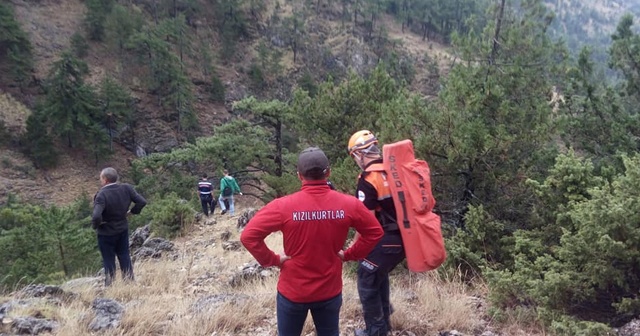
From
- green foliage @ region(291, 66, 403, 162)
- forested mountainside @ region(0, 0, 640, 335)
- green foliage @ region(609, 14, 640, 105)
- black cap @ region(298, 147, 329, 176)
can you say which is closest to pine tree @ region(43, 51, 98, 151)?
forested mountainside @ region(0, 0, 640, 335)

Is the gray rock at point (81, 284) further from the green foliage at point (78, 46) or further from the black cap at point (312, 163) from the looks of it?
the green foliage at point (78, 46)

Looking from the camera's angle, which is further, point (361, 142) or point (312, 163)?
point (361, 142)

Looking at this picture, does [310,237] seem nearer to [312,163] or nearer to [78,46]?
[312,163]

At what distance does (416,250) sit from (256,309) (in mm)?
1764

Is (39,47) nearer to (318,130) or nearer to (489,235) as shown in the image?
(318,130)

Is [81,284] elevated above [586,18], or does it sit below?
above

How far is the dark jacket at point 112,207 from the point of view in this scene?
5293 millimetres

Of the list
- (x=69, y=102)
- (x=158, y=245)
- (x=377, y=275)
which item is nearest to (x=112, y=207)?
(x=377, y=275)

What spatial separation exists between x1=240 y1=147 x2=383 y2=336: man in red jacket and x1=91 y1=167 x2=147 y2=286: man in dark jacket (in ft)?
11.0

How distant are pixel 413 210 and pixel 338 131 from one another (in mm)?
9382

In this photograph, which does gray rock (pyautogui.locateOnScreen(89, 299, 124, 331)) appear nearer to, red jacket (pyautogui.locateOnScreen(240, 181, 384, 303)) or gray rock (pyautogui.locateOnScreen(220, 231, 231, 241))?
red jacket (pyautogui.locateOnScreen(240, 181, 384, 303))

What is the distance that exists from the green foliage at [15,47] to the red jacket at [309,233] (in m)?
35.6

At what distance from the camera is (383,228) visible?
3.28m

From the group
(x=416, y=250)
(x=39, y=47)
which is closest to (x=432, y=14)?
(x=39, y=47)
